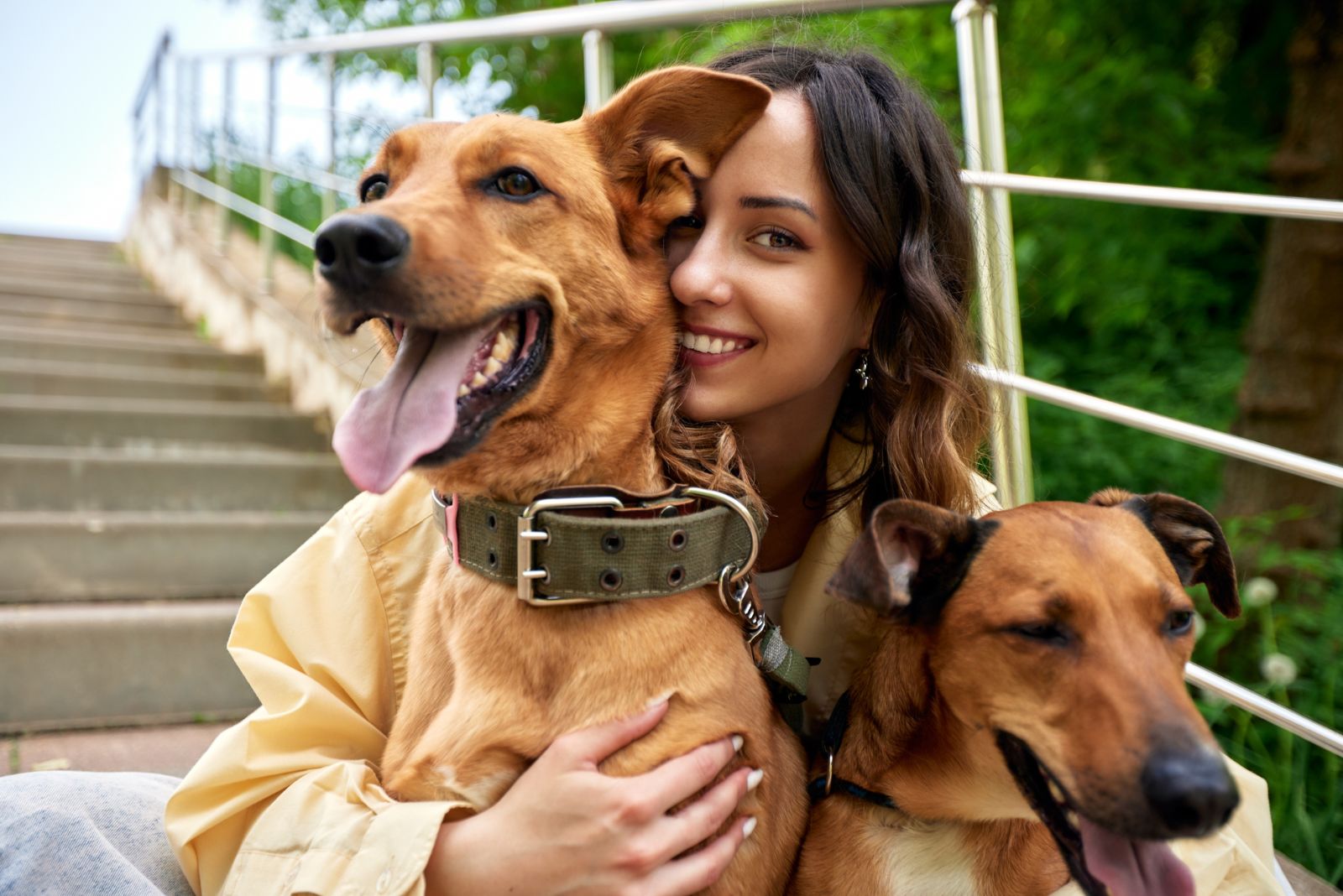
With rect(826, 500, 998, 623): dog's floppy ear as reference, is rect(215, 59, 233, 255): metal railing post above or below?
above

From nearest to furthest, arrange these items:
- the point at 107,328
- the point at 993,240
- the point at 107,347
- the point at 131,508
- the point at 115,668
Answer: the point at 993,240 < the point at 115,668 < the point at 131,508 < the point at 107,347 < the point at 107,328

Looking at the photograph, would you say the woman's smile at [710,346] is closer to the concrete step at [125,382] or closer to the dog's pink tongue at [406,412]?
the dog's pink tongue at [406,412]

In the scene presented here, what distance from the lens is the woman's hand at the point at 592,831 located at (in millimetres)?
1513

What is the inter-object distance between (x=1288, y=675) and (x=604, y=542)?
1970mm

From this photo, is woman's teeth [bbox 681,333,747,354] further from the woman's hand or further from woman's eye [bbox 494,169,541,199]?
the woman's hand

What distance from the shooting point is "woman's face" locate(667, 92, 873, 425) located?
188 cm

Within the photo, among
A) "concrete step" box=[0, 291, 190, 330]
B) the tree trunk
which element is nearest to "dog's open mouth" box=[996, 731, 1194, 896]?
the tree trunk

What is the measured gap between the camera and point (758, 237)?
1.92m

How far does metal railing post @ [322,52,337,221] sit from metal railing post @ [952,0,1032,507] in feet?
9.41

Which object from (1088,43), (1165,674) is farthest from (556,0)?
(1165,674)

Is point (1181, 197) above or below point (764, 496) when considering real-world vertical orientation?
above

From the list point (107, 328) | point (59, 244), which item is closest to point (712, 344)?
point (107, 328)

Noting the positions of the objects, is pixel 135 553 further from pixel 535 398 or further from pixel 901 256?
pixel 901 256

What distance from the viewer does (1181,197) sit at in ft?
6.90
